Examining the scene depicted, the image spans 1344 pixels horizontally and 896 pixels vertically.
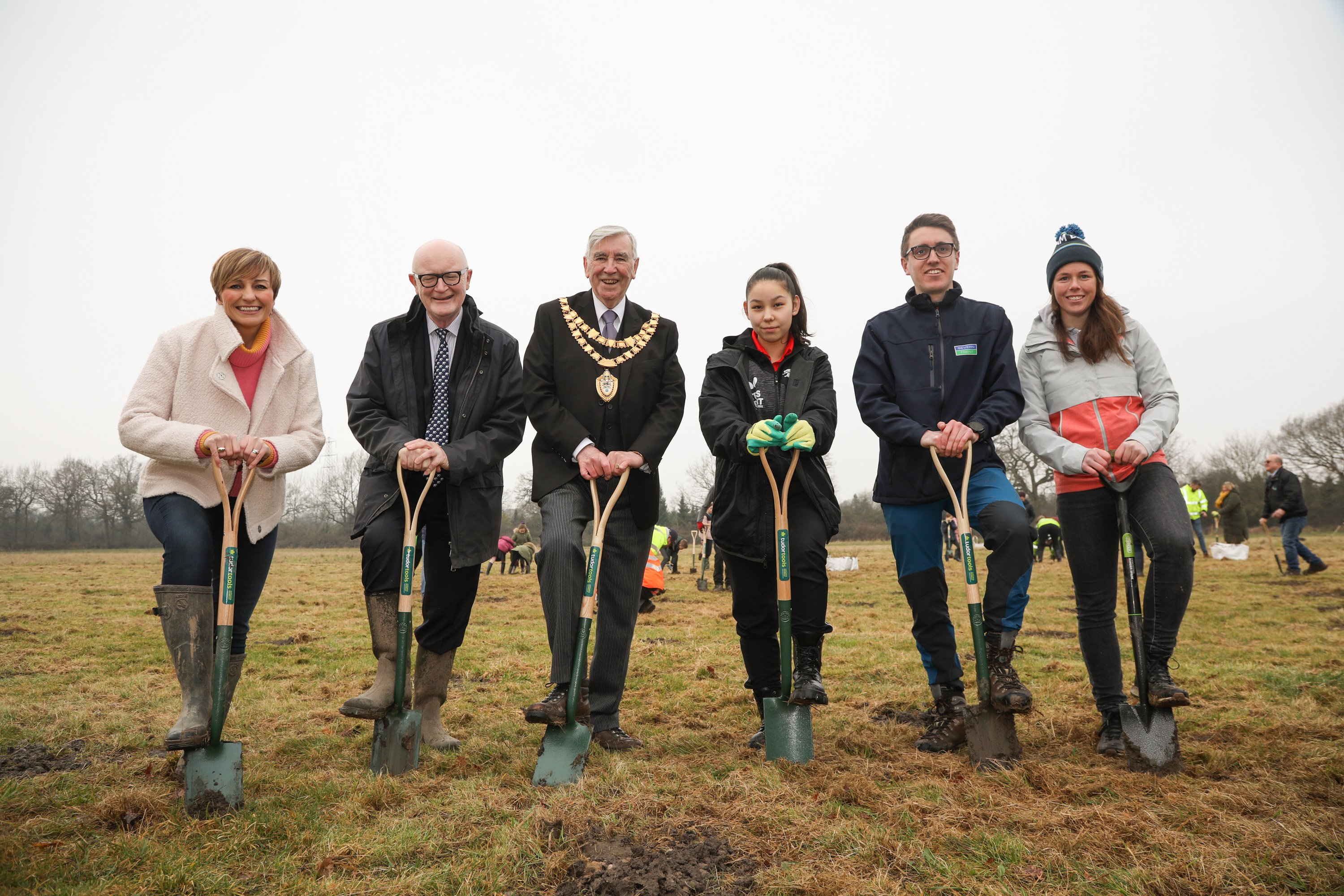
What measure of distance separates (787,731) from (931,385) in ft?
6.07

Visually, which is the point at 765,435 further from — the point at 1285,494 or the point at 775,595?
the point at 1285,494

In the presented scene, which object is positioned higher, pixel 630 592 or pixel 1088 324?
pixel 1088 324

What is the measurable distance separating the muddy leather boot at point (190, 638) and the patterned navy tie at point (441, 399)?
125 cm

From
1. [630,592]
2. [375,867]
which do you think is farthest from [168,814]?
[630,592]

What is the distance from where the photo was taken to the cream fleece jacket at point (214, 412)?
3.49 metres

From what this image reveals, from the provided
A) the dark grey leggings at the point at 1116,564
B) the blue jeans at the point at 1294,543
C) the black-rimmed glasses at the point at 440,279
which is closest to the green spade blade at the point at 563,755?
the black-rimmed glasses at the point at 440,279

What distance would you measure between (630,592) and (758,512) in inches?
31.3

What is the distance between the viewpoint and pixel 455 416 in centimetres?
425

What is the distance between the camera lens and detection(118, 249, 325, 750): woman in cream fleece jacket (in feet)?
11.1

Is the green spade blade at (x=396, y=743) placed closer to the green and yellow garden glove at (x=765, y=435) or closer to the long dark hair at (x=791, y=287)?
the green and yellow garden glove at (x=765, y=435)

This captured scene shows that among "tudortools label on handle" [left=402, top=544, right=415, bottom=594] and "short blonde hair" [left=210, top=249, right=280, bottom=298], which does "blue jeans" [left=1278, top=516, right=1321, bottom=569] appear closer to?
"tudortools label on handle" [left=402, top=544, right=415, bottom=594]

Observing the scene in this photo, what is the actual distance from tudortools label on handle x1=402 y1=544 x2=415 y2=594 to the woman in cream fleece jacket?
0.62m

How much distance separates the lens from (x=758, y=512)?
420cm

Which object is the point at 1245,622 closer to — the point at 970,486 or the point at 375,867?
the point at 970,486
